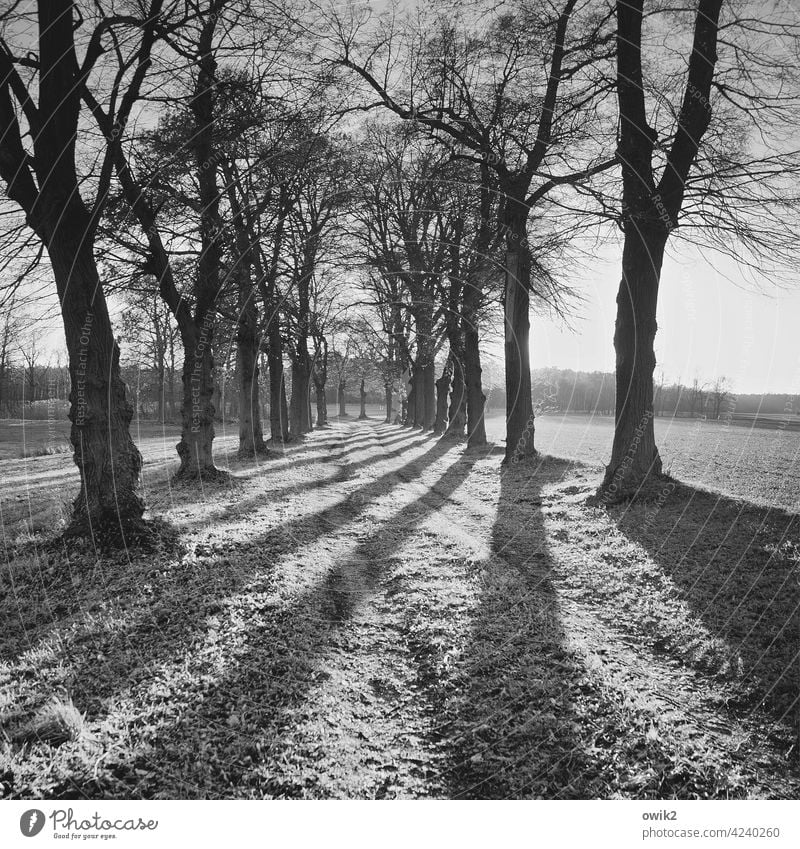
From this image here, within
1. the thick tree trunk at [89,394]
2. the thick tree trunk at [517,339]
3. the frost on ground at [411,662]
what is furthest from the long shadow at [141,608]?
the thick tree trunk at [517,339]

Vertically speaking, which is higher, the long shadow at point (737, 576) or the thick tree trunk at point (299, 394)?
the thick tree trunk at point (299, 394)

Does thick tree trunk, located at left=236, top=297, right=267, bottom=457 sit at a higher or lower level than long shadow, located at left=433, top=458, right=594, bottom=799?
higher

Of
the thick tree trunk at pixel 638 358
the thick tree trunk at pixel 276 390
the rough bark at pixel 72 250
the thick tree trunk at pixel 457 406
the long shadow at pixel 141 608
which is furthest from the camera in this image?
the thick tree trunk at pixel 457 406

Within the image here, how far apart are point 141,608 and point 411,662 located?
2.88m

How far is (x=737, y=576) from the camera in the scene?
18.5 feet

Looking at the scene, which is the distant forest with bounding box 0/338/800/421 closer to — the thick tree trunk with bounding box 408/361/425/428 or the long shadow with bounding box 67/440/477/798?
the thick tree trunk with bounding box 408/361/425/428

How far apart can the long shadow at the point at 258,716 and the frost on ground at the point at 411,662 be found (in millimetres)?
15

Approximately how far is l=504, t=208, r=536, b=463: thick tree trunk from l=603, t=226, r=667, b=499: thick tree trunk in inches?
207

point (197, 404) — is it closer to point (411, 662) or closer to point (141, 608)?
point (141, 608)

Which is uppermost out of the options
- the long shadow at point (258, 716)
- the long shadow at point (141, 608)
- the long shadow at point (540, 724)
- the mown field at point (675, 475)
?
the mown field at point (675, 475)

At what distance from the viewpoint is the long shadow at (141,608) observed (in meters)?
3.83

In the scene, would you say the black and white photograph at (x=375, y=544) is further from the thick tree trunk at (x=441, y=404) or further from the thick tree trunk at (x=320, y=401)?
the thick tree trunk at (x=320, y=401)

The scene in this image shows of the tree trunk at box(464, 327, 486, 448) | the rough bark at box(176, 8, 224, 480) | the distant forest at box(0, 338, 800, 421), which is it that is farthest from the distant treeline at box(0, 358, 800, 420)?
the rough bark at box(176, 8, 224, 480)

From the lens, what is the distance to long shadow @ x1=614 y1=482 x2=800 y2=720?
3.88m
